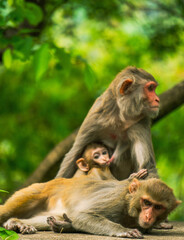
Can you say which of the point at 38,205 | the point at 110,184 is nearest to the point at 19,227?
the point at 38,205

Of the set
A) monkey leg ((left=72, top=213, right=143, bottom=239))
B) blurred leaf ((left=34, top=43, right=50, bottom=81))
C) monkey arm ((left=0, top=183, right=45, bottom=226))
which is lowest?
monkey leg ((left=72, top=213, right=143, bottom=239))

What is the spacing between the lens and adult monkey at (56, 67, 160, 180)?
8.09m

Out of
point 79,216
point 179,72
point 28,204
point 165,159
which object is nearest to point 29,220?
point 28,204

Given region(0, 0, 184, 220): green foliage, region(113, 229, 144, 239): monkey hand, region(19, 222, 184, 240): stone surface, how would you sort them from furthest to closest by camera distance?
region(0, 0, 184, 220): green foliage
region(113, 229, 144, 239): monkey hand
region(19, 222, 184, 240): stone surface

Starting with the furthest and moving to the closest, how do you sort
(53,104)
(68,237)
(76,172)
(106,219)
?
(53,104) < (76,172) < (106,219) < (68,237)

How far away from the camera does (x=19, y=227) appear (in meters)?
6.46

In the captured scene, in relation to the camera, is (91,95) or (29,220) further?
(91,95)

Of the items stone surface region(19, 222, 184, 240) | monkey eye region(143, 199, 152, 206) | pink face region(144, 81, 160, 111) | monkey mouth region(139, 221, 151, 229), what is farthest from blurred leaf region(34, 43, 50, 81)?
monkey mouth region(139, 221, 151, 229)

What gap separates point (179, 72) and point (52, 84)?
477cm

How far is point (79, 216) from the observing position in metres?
6.49

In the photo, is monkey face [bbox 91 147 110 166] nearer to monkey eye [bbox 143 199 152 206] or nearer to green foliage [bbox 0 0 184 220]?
monkey eye [bbox 143 199 152 206]

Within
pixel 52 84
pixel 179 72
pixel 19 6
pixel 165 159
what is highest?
pixel 19 6

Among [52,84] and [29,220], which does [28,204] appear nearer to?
[29,220]

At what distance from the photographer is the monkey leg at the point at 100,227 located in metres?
6.12
